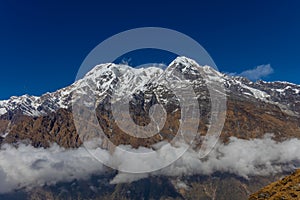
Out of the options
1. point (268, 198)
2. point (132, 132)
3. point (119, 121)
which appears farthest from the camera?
point (132, 132)

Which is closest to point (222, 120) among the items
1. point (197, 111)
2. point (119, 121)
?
point (197, 111)

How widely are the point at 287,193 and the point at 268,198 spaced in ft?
8.41

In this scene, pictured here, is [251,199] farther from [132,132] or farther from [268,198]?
[132,132]

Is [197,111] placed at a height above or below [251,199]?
above

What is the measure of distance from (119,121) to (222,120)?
496 inches

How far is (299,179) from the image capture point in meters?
44.1

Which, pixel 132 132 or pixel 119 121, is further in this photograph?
pixel 132 132

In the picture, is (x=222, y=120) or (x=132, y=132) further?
(x=132, y=132)

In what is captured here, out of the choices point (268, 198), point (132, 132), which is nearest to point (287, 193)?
point (268, 198)

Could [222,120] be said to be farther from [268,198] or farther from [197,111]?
[268,198]

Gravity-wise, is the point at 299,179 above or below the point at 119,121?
below

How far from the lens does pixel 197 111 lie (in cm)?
4200

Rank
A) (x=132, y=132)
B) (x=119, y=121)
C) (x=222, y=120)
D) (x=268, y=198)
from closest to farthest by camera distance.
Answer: (x=222, y=120) → (x=268, y=198) → (x=119, y=121) → (x=132, y=132)

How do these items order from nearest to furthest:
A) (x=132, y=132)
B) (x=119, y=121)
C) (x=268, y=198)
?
(x=268, y=198)
(x=119, y=121)
(x=132, y=132)
